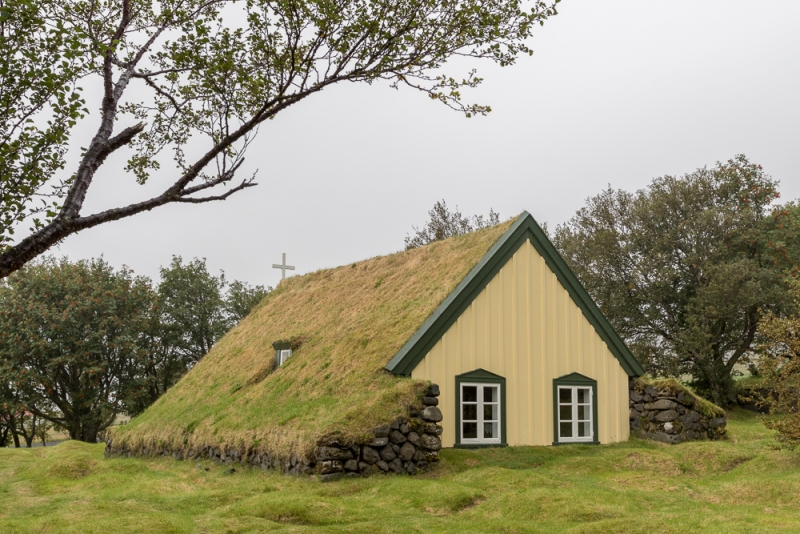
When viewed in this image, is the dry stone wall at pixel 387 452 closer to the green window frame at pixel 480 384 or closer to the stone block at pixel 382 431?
the stone block at pixel 382 431

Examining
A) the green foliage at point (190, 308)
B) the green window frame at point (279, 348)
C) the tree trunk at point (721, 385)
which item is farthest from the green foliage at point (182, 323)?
the tree trunk at point (721, 385)

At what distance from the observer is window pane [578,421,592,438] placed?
20.3m

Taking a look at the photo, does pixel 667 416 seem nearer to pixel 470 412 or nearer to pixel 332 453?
pixel 470 412

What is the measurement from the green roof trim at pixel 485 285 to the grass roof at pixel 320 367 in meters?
0.40

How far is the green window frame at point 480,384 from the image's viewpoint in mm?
18092

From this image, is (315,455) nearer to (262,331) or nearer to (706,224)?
(262,331)

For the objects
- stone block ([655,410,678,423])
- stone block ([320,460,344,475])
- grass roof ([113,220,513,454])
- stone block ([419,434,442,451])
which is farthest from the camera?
stone block ([655,410,678,423])

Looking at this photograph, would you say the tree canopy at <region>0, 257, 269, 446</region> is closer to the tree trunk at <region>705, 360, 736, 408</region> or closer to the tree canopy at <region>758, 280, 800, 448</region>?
the tree trunk at <region>705, 360, 736, 408</region>

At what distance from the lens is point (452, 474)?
637 inches

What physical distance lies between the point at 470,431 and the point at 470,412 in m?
0.47

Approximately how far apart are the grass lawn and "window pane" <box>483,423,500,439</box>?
0.57 m

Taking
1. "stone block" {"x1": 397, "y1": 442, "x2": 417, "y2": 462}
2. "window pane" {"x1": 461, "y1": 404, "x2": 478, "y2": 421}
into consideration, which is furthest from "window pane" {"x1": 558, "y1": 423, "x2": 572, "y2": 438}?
"stone block" {"x1": 397, "y1": 442, "x2": 417, "y2": 462}

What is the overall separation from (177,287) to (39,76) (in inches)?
1475

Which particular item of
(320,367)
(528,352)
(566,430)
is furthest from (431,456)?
(566,430)
